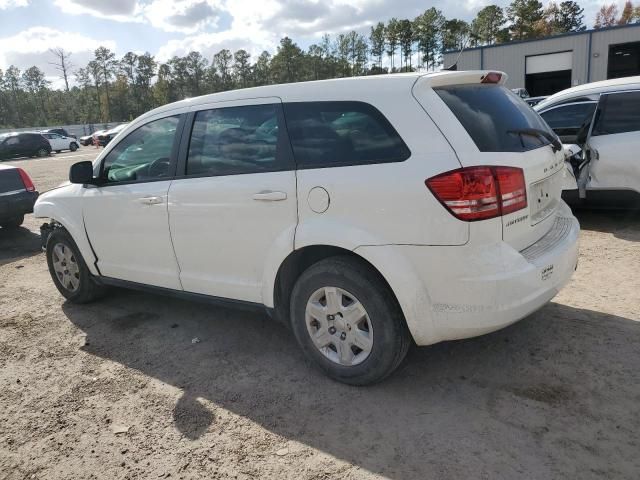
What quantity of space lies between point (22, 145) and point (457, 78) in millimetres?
34099

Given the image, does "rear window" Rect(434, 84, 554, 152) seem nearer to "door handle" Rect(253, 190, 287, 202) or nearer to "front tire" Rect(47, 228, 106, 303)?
"door handle" Rect(253, 190, 287, 202)

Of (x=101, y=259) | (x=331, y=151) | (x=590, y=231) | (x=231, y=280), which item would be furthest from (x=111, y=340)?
(x=590, y=231)

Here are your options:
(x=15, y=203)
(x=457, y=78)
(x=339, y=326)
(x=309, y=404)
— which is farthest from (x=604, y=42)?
(x=309, y=404)

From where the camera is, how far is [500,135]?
2926 mm

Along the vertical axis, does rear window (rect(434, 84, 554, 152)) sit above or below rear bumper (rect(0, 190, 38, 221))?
above

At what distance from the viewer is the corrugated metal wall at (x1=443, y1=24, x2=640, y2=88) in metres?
34.4

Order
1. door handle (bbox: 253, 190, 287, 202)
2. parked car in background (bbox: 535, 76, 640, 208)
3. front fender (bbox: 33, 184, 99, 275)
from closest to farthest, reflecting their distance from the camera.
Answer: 1. door handle (bbox: 253, 190, 287, 202)
2. front fender (bbox: 33, 184, 99, 275)
3. parked car in background (bbox: 535, 76, 640, 208)

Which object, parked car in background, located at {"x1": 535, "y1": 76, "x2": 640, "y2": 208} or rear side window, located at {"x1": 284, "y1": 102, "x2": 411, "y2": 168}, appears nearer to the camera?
rear side window, located at {"x1": 284, "y1": 102, "x2": 411, "y2": 168}

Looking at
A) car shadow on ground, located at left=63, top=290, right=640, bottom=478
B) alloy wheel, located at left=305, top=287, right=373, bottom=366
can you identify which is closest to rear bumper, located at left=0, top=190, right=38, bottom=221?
car shadow on ground, located at left=63, top=290, right=640, bottom=478

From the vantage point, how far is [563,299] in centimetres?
432

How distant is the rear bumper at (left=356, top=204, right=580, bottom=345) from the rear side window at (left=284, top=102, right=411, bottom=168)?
0.57m

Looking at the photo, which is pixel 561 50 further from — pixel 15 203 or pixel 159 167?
pixel 159 167

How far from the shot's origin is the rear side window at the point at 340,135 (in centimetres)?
290

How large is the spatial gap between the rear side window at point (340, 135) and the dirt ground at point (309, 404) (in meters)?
1.44
